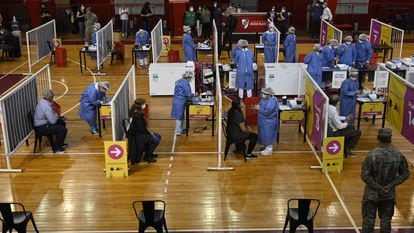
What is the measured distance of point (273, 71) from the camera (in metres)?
15.2

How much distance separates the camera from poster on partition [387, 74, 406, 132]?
36.8 feet

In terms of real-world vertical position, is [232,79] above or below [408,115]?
below

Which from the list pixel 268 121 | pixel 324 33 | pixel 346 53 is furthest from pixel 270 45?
pixel 268 121

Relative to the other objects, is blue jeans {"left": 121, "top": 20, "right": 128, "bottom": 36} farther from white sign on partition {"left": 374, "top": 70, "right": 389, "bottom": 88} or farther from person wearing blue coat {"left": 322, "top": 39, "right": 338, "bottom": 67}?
white sign on partition {"left": 374, "top": 70, "right": 389, "bottom": 88}

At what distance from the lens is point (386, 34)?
1898cm

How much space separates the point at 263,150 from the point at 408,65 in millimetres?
5982

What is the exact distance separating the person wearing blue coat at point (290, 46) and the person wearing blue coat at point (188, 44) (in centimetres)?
314

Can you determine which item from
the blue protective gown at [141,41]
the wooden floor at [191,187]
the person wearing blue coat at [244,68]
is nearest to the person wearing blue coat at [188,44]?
the blue protective gown at [141,41]

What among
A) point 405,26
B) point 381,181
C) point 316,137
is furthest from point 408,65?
point 405,26

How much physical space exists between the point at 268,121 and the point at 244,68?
3797 mm

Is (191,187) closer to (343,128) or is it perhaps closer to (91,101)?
(343,128)

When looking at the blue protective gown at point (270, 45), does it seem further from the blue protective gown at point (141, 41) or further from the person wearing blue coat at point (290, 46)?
the blue protective gown at point (141, 41)

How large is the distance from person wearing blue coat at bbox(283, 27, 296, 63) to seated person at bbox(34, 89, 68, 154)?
918 cm

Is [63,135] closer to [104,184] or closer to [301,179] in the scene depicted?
[104,184]
